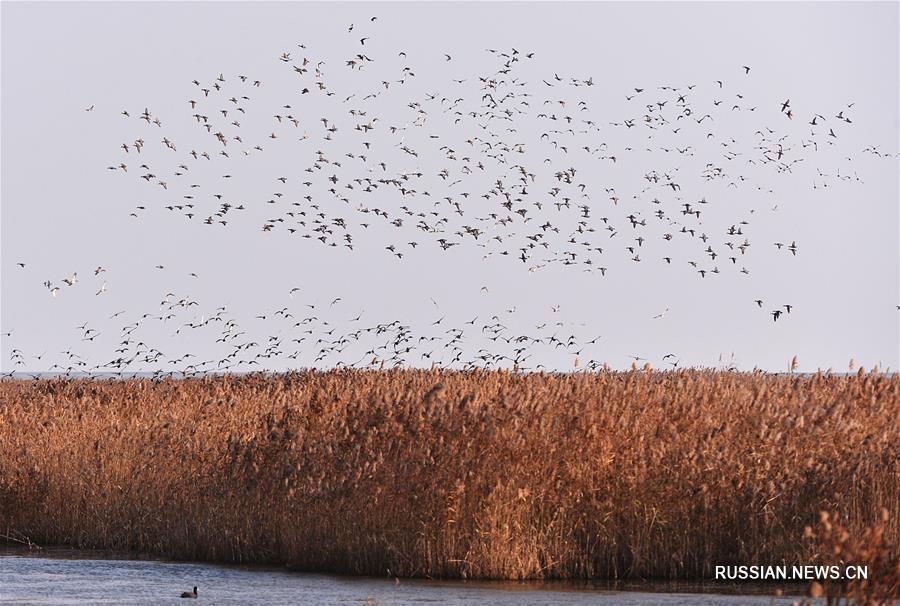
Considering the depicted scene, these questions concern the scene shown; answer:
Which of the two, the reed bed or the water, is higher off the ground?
the reed bed

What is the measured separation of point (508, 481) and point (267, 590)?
312cm

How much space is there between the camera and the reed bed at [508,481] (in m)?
14.9

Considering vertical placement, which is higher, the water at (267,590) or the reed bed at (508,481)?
the reed bed at (508,481)

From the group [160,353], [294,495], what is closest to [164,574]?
[294,495]

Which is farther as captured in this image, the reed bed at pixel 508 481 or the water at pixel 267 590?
the reed bed at pixel 508 481

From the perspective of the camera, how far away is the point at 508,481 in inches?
599

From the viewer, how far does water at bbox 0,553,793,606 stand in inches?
532

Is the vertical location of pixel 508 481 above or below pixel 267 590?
above

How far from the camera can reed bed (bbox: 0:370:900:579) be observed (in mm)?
14883

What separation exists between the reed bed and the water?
23.2 inches

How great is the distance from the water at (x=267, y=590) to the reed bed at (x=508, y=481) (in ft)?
1.93

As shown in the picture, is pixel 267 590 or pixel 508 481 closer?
pixel 267 590

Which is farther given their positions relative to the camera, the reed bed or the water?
the reed bed

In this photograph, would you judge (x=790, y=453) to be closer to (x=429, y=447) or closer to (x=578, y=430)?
(x=578, y=430)
